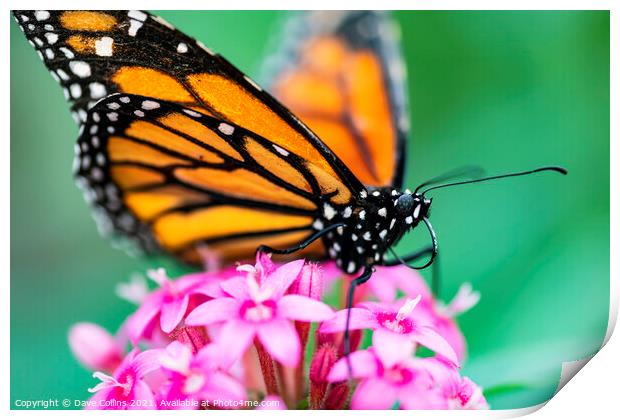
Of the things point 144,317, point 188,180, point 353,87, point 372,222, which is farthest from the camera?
point 353,87

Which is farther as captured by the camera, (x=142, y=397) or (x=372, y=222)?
(x=372, y=222)

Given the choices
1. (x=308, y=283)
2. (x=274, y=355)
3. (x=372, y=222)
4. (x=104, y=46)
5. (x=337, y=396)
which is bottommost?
(x=337, y=396)

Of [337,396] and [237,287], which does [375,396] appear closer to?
[337,396]

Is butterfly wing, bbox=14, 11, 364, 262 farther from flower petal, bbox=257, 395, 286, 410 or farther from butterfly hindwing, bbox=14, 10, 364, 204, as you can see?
flower petal, bbox=257, 395, 286, 410

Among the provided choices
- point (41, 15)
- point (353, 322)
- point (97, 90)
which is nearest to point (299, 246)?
point (353, 322)

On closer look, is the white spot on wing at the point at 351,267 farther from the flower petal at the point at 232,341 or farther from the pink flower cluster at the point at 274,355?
the flower petal at the point at 232,341

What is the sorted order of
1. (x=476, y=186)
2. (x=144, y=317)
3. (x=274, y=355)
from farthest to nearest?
(x=476, y=186)
(x=144, y=317)
(x=274, y=355)
